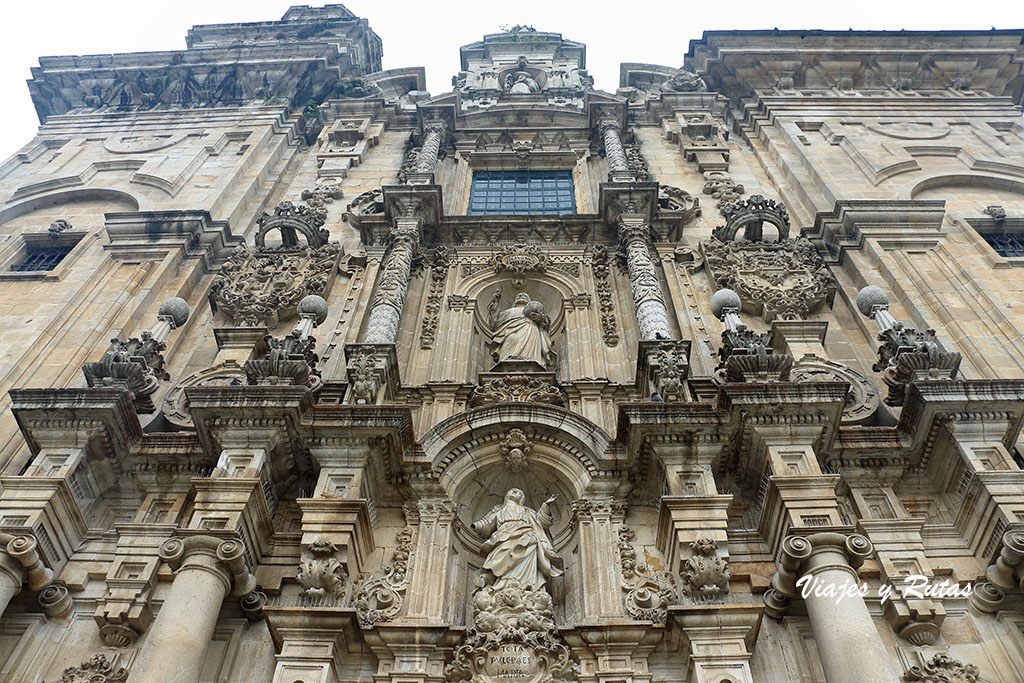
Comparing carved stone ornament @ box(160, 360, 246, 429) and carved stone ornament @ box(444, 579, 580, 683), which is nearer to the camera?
carved stone ornament @ box(444, 579, 580, 683)

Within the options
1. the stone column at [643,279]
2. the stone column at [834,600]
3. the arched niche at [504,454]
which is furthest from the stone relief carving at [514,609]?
the stone column at [643,279]

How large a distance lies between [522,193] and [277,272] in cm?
705

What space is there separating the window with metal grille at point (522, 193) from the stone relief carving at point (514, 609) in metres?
10.2

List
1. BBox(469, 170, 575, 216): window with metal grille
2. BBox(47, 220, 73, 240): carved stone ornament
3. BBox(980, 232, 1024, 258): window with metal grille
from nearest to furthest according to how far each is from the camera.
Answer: BBox(980, 232, 1024, 258): window with metal grille → BBox(47, 220, 73, 240): carved stone ornament → BBox(469, 170, 575, 216): window with metal grille

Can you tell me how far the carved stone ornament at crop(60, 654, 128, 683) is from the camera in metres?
8.45

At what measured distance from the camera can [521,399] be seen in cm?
1174

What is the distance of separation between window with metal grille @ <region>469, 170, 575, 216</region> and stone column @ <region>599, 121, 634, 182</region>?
130cm

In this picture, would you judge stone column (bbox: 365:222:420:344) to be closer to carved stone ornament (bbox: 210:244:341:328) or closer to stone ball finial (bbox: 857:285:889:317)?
carved stone ornament (bbox: 210:244:341:328)

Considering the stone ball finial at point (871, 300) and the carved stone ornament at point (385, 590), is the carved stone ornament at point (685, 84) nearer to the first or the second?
the stone ball finial at point (871, 300)

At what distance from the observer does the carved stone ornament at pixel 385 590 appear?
29.2 ft

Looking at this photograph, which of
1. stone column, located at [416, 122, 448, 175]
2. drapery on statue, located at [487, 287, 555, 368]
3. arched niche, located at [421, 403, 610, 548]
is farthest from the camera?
stone column, located at [416, 122, 448, 175]

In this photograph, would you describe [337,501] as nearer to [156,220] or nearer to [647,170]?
[156,220]

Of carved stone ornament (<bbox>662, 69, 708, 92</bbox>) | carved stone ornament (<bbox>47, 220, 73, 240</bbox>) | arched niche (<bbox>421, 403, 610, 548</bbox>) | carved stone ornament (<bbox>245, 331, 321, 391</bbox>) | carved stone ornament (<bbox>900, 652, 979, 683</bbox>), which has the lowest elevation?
carved stone ornament (<bbox>900, 652, 979, 683</bbox>)

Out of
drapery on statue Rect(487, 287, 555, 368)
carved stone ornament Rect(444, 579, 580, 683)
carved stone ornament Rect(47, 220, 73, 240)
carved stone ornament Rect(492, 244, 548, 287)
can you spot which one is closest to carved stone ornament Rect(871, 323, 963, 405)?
drapery on statue Rect(487, 287, 555, 368)
